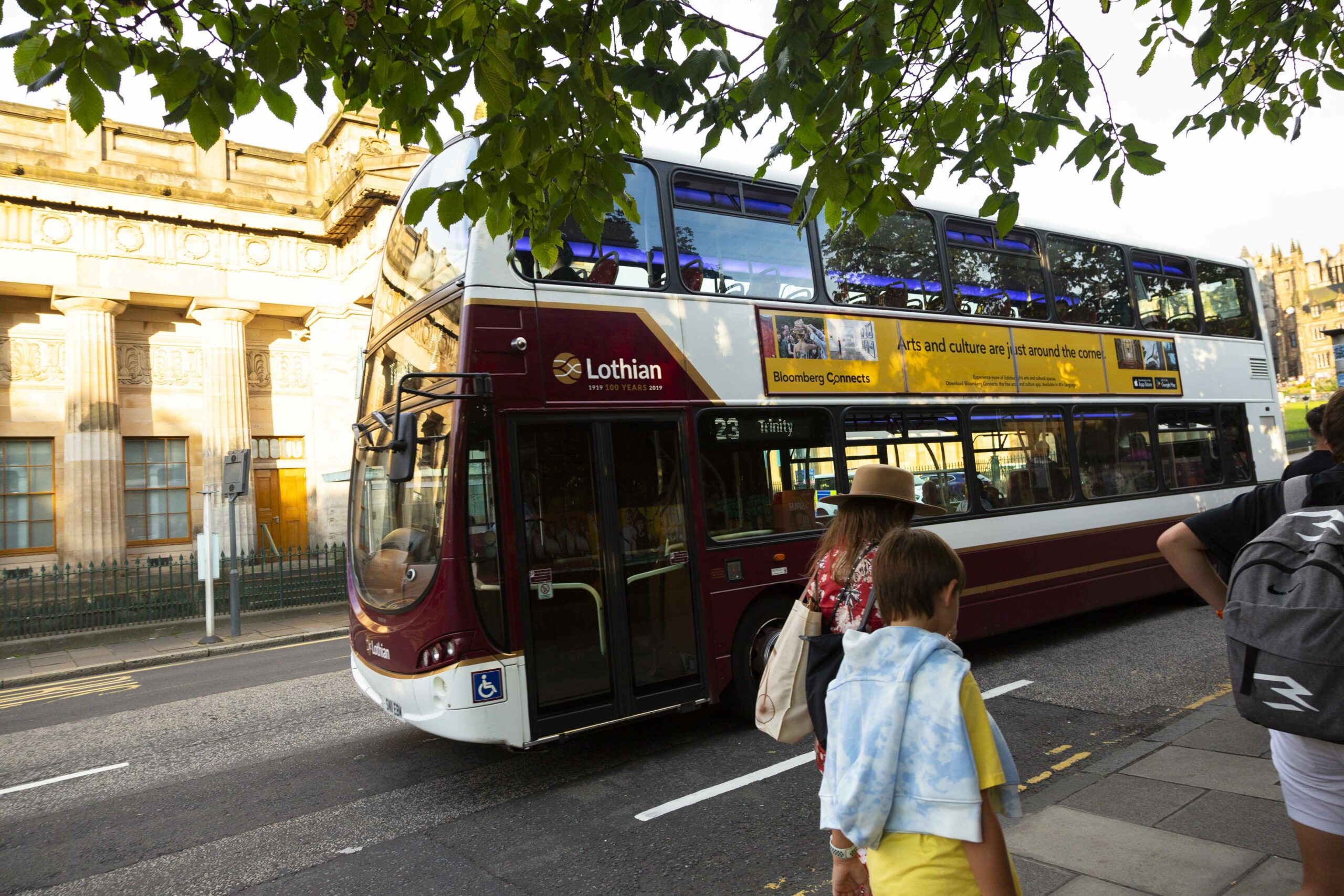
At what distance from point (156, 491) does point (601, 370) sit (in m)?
21.2

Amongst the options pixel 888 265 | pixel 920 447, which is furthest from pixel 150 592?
pixel 888 265

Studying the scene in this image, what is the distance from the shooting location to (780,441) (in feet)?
21.3

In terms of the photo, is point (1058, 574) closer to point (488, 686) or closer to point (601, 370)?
point (601, 370)

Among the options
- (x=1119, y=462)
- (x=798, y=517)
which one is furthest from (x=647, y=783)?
(x=1119, y=462)

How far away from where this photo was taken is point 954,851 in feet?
6.00

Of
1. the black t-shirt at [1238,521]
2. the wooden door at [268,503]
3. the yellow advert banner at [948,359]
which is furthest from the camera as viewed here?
the wooden door at [268,503]

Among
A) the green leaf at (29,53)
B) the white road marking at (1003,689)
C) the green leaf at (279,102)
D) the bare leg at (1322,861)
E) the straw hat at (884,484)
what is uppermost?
the green leaf at (29,53)

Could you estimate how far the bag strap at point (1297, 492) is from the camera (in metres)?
2.38

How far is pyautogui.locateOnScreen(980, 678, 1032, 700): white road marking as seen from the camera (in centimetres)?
655

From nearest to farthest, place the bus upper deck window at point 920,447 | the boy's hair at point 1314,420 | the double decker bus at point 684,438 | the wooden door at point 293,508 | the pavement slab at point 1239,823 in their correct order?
the pavement slab at point 1239,823 → the boy's hair at point 1314,420 → the double decker bus at point 684,438 → the bus upper deck window at point 920,447 → the wooden door at point 293,508

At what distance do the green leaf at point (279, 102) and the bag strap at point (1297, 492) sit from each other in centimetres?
383

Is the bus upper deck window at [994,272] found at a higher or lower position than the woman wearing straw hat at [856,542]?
higher

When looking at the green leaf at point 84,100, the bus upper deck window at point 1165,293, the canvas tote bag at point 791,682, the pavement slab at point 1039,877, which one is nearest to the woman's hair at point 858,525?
the canvas tote bag at point 791,682

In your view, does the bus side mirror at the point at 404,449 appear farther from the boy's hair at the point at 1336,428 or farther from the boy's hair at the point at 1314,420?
the boy's hair at the point at 1314,420
